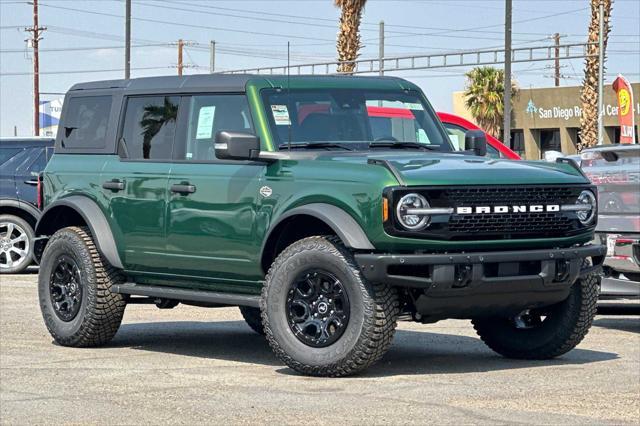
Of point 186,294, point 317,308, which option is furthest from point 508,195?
point 186,294

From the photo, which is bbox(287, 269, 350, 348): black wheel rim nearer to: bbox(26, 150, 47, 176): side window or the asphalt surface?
the asphalt surface

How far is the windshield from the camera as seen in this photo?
10.2 m

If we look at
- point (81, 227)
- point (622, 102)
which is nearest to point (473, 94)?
point (622, 102)

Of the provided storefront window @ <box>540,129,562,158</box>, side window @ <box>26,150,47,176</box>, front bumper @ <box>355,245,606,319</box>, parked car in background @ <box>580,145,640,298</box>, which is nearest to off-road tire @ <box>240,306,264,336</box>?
front bumper @ <box>355,245,606,319</box>

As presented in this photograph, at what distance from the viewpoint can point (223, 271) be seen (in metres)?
10.2

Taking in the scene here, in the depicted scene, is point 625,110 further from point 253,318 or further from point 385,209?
point 385,209

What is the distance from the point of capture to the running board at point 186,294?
32.8 feet

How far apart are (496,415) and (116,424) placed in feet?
6.60

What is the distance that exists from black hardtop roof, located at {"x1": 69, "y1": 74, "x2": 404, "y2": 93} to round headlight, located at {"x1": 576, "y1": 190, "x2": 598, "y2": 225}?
1.90m

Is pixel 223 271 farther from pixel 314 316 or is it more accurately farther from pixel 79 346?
pixel 79 346

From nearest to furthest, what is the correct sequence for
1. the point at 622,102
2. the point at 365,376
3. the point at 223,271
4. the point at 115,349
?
the point at 365,376 → the point at 223,271 → the point at 115,349 → the point at 622,102

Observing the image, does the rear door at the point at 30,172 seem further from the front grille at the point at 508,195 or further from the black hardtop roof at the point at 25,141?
the front grille at the point at 508,195

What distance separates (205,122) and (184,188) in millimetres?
573

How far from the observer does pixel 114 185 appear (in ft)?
36.1
